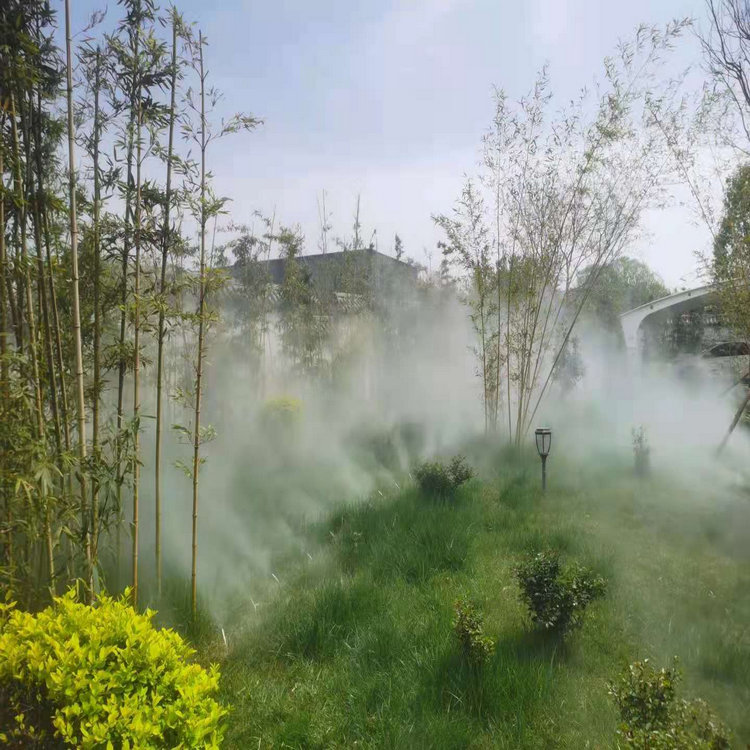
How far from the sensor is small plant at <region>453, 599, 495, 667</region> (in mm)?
2674

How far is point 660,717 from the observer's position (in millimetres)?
1922

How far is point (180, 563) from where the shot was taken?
3.49 meters

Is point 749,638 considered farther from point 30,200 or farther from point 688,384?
point 688,384

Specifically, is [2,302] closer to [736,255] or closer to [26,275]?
[26,275]

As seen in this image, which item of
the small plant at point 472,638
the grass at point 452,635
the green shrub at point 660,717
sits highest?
the green shrub at point 660,717

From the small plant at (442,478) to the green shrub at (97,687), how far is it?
138 inches

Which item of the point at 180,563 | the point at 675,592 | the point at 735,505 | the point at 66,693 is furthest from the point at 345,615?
the point at 735,505

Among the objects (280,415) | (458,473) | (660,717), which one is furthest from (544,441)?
(660,717)

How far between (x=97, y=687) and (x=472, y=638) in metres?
1.65

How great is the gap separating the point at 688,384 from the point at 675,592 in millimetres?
7629

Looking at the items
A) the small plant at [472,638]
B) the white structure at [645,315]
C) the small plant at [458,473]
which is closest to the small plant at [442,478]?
the small plant at [458,473]

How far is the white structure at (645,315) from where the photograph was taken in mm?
11328

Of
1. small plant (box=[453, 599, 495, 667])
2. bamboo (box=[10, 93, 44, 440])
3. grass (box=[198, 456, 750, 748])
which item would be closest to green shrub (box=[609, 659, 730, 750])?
grass (box=[198, 456, 750, 748])

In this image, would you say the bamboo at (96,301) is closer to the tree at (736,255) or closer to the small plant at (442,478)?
the small plant at (442,478)
